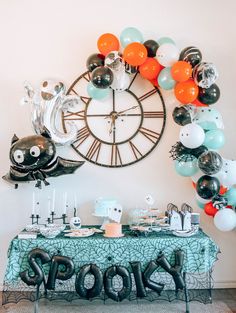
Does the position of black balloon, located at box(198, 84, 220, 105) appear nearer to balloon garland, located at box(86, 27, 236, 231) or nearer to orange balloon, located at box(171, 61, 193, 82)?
balloon garland, located at box(86, 27, 236, 231)

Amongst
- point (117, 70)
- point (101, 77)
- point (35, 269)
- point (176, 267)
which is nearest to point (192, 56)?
point (117, 70)

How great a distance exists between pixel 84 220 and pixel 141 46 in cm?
161

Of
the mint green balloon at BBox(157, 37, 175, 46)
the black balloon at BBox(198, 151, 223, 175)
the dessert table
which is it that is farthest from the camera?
the mint green balloon at BBox(157, 37, 175, 46)

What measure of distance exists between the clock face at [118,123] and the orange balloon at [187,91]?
413mm

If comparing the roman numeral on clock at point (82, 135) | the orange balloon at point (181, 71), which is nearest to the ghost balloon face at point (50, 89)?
the roman numeral on clock at point (82, 135)

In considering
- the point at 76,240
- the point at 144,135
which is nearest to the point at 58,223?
the point at 76,240

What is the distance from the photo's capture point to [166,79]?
9.77ft

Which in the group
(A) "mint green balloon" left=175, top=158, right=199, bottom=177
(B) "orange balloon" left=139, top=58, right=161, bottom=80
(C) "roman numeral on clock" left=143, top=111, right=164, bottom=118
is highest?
(B) "orange balloon" left=139, top=58, right=161, bottom=80

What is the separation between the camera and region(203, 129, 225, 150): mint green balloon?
283cm

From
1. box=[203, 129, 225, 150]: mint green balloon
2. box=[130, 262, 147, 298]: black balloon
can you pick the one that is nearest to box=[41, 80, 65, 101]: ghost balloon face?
box=[203, 129, 225, 150]: mint green balloon

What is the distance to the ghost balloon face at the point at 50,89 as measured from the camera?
3016 mm

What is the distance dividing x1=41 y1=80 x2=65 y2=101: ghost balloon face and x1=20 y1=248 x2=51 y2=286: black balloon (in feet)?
4.10

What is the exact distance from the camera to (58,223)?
128 inches

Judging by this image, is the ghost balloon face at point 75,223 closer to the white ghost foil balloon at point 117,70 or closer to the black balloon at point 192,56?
the white ghost foil balloon at point 117,70
